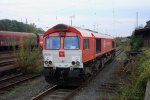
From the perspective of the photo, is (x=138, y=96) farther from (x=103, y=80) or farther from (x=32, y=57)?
(x=32, y=57)

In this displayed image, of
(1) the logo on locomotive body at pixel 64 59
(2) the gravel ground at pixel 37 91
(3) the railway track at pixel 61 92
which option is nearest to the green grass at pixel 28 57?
(2) the gravel ground at pixel 37 91

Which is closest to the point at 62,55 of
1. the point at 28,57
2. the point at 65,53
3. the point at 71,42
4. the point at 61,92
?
the point at 65,53

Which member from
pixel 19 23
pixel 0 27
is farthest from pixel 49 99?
pixel 19 23

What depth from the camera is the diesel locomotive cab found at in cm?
1288

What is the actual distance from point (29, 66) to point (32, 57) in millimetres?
683

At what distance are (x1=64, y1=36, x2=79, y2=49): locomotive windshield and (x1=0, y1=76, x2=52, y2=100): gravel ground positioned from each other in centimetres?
224

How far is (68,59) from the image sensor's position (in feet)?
42.6

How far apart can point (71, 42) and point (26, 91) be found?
9.59ft

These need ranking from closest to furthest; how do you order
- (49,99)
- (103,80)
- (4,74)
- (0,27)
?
(49,99)
(103,80)
(4,74)
(0,27)

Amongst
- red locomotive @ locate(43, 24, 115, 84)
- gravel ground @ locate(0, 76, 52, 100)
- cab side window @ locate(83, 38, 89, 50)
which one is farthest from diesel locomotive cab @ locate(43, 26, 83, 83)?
gravel ground @ locate(0, 76, 52, 100)

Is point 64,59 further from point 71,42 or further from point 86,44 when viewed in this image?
point 86,44

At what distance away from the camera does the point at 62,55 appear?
43.1 ft

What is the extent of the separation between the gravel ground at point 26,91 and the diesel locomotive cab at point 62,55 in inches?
29.2

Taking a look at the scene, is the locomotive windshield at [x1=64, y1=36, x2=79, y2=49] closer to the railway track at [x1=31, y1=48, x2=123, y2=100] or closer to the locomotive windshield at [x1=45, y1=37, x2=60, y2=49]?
the locomotive windshield at [x1=45, y1=37, x2=60, y2=49]
